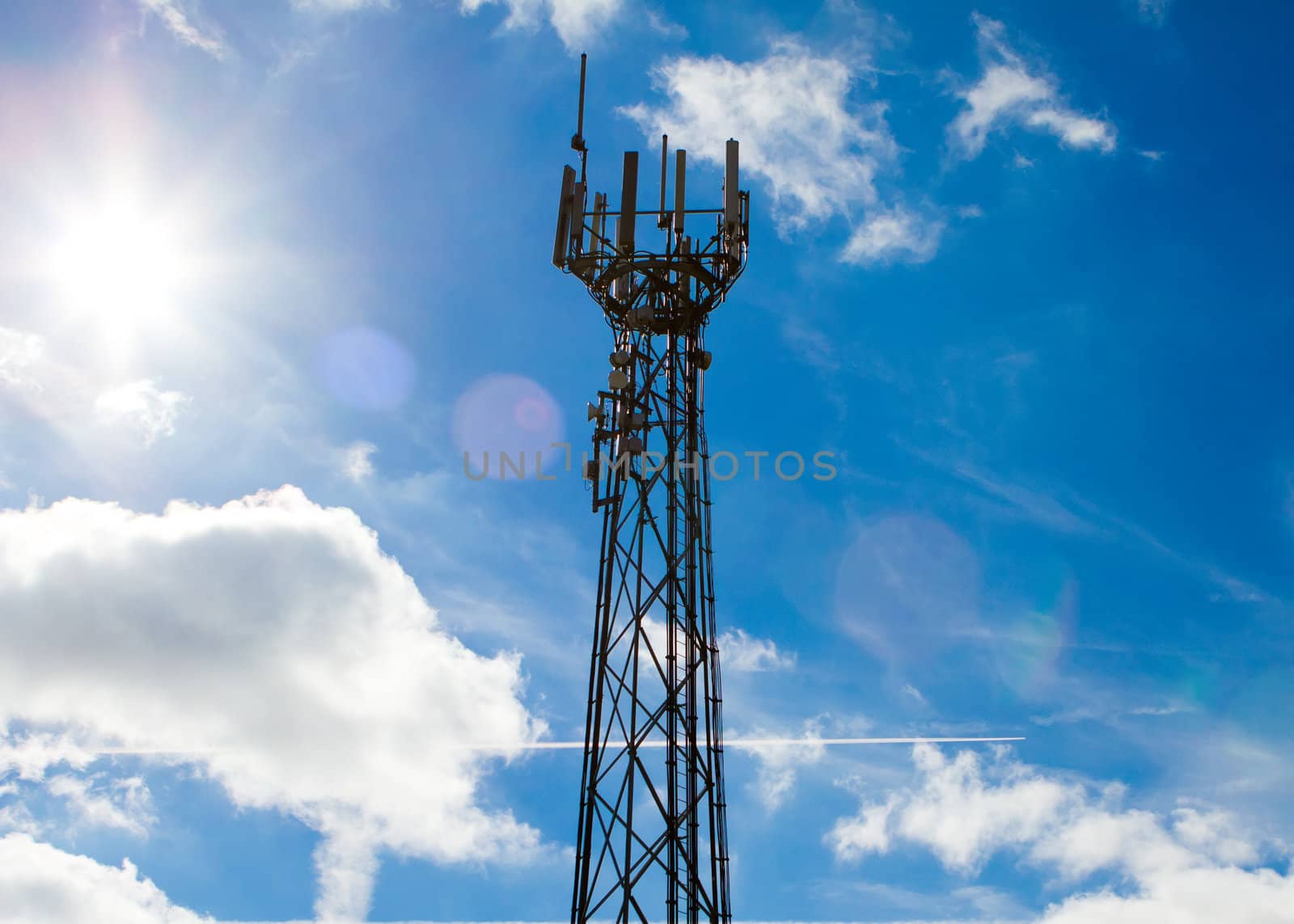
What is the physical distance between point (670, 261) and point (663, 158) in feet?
11.1

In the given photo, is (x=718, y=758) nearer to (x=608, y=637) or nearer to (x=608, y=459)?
(x=608, y=637)

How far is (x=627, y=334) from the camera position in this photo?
30.1 m

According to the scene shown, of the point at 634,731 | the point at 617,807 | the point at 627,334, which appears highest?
the point at 627,334

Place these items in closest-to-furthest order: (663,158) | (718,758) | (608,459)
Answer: (718,758) < (608,459) < (663,158)

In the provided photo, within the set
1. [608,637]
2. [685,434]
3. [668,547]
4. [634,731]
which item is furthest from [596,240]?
[634,731]

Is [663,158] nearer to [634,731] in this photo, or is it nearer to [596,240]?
[596,240]

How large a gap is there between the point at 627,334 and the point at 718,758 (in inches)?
416

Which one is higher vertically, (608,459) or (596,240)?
(596,240)

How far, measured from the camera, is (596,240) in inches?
1167

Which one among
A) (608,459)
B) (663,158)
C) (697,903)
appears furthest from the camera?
(663,158)

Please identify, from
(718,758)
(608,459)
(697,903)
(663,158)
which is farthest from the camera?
(663,158)

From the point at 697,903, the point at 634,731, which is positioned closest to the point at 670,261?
the point at 634,731

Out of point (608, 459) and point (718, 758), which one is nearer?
point (718, 758)

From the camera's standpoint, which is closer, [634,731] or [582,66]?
[634,731]
